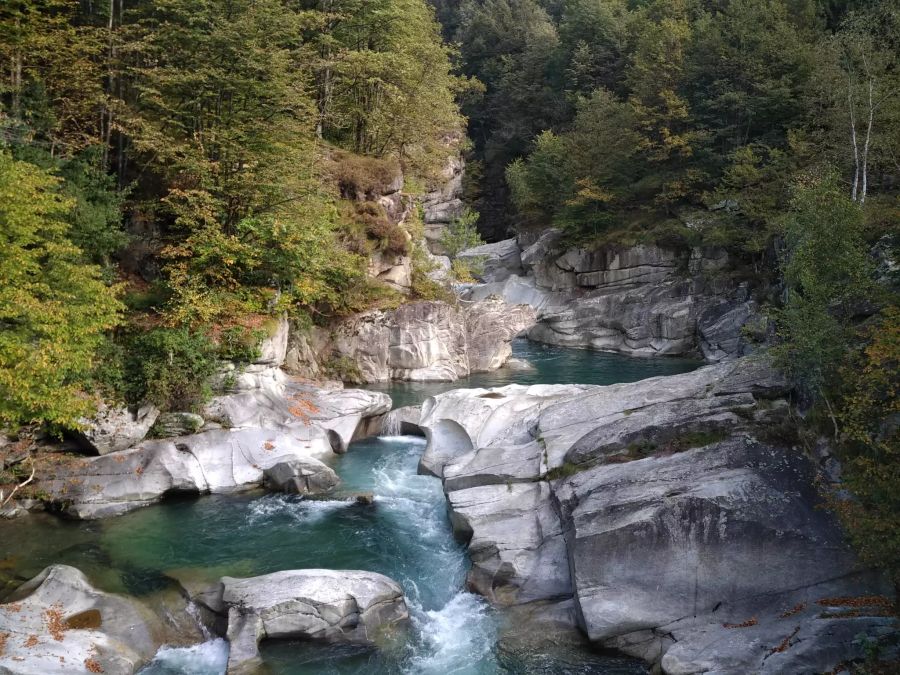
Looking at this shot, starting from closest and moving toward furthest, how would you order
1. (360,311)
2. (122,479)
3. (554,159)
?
(122,479)
(360,311)
(554,159)

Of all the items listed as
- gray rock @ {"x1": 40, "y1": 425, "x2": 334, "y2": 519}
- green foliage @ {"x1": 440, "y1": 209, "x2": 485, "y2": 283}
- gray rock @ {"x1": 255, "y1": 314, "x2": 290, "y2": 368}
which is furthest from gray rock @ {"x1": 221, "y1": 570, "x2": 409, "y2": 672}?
green foliage @ {"x1": 440, "y1": 209, "x2": 485, "y2": 283}

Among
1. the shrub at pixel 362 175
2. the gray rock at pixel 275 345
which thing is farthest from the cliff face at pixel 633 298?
the gray rock at pixel 275 345

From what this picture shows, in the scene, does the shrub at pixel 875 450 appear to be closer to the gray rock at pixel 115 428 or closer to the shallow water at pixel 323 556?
the shallow water at pixel 323 556

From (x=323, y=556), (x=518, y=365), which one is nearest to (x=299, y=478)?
(x=323, y=556)

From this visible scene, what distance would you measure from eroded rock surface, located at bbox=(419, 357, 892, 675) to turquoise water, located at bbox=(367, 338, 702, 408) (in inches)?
545

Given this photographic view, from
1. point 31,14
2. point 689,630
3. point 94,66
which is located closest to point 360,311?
point 94,66

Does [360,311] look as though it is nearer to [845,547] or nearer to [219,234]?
[219,234]

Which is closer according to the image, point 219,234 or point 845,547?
point 845,547

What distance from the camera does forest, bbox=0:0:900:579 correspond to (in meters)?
13.8

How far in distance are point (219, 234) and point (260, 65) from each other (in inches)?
259

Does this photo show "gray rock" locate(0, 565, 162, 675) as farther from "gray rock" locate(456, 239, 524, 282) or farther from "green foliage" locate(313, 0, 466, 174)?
"gray rock" locate(456, 239, 524, 282)

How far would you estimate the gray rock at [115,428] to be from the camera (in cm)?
1748

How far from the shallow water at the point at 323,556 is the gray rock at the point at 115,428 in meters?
2.19

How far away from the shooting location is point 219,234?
22.1 metres
